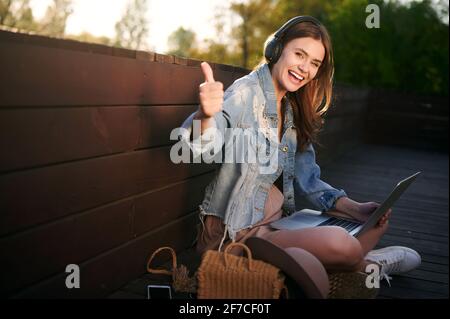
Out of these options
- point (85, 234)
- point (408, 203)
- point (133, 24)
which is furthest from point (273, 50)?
point (133, 24)

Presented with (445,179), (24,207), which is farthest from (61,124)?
(445,179)

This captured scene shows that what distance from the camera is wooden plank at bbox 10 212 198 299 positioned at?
1.89m

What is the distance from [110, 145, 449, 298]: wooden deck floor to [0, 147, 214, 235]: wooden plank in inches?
18.3

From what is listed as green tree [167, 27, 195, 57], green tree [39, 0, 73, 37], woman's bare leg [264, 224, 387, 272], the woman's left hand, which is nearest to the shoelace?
the woman's left hand

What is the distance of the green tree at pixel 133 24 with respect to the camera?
3075cm

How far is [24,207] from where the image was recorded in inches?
66.8

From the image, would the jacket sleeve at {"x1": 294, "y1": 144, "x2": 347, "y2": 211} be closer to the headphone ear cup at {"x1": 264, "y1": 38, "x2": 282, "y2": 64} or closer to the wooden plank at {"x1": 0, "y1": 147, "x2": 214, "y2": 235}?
the headphone ear cup at {"x1": 264, "y1": 38, "x2": 282, "y2": 64}

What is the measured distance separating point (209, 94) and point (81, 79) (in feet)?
1.53

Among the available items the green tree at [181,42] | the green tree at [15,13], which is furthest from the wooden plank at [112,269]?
the green tree at [181,42]

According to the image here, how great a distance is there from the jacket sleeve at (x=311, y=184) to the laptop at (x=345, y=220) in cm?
7

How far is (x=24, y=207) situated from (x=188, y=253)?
4.25 ft

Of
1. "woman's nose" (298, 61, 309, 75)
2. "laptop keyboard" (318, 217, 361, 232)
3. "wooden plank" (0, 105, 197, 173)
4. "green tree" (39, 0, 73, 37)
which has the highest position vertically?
"green tree" (39, 0, 73, 37)

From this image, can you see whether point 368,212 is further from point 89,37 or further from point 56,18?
point 89,37

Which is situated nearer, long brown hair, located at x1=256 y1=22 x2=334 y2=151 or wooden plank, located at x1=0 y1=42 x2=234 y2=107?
wooden plank, located at x1=0 y1=42 x2=234 y2=107
